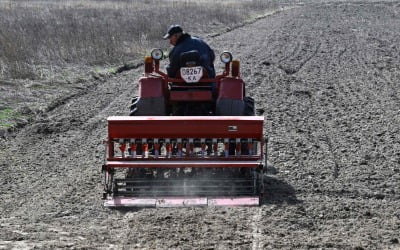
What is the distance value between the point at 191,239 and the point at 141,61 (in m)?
14.0

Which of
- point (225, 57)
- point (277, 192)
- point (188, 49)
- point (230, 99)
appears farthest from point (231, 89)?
point (277, 192)

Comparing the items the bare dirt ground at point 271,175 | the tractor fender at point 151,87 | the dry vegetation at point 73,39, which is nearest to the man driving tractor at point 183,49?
the tractor fender at point 151,87

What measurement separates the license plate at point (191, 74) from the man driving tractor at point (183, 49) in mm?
128

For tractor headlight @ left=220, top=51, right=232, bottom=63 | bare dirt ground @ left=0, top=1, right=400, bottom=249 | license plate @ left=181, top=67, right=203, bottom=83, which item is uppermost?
tractor headlight @ left=220, top=51, right=232, bottom=63

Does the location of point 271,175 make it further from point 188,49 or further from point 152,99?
point 188,49

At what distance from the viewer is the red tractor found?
27.5 ft

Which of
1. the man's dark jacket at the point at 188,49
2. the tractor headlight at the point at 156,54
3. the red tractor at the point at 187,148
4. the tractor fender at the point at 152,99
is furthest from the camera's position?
the tractor headlight at the point at 156,54

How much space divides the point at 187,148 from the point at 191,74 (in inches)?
49.1

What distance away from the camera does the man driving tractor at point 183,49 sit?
32.5 feet

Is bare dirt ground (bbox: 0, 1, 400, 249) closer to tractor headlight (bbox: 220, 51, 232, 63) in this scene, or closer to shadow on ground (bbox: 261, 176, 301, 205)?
shadow on ground (bbox: 261, 176, 301, 205)

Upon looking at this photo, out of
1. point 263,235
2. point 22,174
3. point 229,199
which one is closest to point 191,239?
point 263,235

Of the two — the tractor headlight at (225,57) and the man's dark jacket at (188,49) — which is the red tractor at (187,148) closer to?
the tractor headlight at (225,57)

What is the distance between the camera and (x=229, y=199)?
807 cm

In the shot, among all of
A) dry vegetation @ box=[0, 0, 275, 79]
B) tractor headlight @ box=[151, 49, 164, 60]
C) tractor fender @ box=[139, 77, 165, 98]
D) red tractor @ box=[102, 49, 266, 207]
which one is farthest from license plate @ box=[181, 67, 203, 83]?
dry vegetation @ box=[0, 0, 275, 79]
